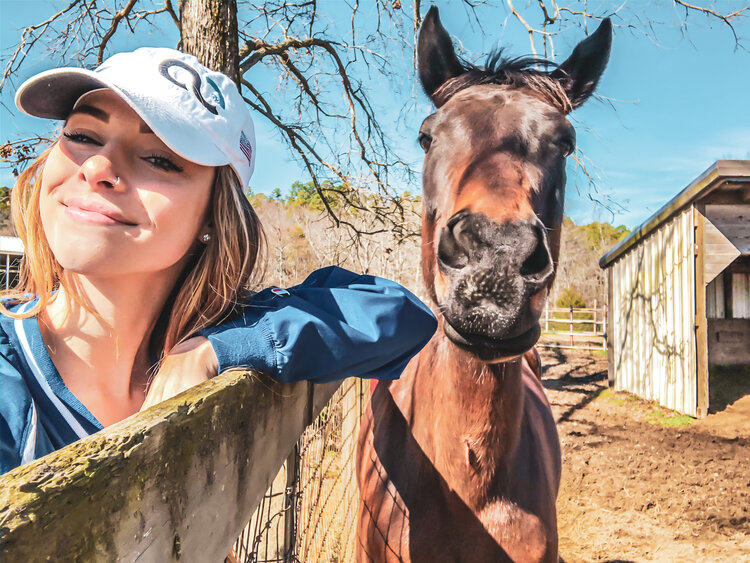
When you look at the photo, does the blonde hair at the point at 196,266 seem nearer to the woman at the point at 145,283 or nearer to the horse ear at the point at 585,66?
the woman at the point at 145,283

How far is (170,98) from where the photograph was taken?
3.49ft

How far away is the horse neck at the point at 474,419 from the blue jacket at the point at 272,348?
0.69m

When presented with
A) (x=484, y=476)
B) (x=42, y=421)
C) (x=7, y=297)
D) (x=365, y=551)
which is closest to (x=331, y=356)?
(x=42, y=421)

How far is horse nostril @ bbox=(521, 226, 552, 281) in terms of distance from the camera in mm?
1354

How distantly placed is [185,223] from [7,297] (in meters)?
0.53

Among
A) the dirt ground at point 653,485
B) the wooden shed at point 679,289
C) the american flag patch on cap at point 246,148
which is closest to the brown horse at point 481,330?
the american flag patch on cap at point 246,148

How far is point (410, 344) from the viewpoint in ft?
4.12

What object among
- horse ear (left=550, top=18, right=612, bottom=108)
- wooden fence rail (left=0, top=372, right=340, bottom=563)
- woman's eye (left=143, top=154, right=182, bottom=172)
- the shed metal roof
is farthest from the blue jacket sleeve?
the shed metal roof

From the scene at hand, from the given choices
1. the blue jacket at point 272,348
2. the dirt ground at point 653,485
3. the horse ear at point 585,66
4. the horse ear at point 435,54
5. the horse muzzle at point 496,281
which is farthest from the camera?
the dirt ground at point 653,485

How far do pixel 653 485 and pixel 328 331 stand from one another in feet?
20.5

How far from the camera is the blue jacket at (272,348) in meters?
0.92

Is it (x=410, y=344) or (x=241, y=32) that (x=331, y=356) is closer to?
(x=410, y=344)

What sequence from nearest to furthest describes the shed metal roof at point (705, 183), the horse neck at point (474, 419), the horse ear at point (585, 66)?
the horse neck at point (474, 419) → the horse ear at point (585, 66) → the shed metal roof at point (705, 183)

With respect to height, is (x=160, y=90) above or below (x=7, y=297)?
above
